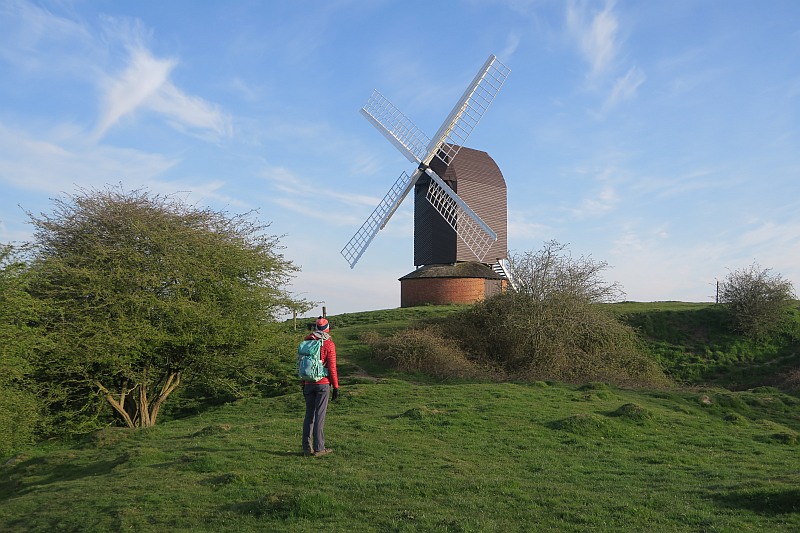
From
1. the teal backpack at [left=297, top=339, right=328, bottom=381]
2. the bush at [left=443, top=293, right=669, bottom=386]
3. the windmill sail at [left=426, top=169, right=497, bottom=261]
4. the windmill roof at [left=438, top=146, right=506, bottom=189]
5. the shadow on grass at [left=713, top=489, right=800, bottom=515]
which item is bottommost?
the shadow on grass at [left=713, top=489, right=800, bottom=515]

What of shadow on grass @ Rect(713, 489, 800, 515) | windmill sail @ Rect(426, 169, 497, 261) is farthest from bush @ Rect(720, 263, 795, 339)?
shadow on grass @ Rect(713, 489, 800, 515)

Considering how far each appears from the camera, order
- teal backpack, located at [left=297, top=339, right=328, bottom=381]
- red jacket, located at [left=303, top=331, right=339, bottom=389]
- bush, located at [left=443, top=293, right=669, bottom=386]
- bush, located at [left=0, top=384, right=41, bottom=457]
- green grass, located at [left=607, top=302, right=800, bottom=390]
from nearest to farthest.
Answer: teal backpack, located at [left=297, top=339, right=328, bottom=381], red jacket, located at [left=303, top=331, right=339, bottom=389], bush, located at [left=0, top=384, right=41, bottom=457], bush, located at [left=443, top=293, right=669, bottom=386], green grass, located at [left=607, top=302, right=800, bottom=390]

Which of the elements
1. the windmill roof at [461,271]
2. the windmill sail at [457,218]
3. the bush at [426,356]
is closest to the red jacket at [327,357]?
the bush at [426,356]

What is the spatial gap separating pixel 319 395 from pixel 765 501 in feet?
23.8

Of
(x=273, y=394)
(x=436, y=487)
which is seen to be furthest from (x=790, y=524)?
(x=273, y=394)

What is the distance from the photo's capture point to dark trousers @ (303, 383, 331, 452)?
11.7 m

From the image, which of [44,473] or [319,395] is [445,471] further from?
[44,473]

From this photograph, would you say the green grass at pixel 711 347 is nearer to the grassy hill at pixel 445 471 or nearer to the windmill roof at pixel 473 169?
the grassy hill at pixel 445 471

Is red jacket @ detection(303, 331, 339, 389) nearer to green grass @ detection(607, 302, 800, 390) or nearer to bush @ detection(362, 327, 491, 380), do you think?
bush @ detection(362, 327, 491, 380)

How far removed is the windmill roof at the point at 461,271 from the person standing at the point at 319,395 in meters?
35.4

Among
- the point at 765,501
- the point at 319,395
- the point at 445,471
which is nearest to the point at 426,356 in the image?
the point at 319,395

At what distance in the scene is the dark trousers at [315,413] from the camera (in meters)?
11.7

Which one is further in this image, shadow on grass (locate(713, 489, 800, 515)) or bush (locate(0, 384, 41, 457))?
bush (locate(0, 384, 41, 457))

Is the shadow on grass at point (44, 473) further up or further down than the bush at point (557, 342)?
further down
